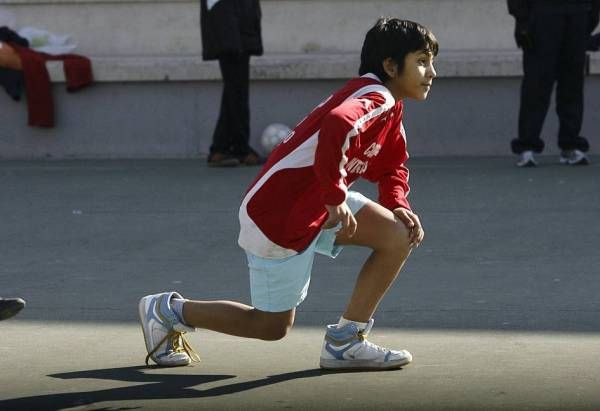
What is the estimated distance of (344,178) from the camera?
15.5 feet

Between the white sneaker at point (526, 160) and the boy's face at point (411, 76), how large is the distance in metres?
5.64

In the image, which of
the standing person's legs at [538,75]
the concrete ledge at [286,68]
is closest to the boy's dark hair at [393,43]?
the standing person's legs at [538,75]

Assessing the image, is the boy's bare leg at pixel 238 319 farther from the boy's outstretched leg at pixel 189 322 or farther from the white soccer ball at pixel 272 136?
the white soccer ball at pixel 272 136

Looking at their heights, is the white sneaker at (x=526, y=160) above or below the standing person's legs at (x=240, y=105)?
below

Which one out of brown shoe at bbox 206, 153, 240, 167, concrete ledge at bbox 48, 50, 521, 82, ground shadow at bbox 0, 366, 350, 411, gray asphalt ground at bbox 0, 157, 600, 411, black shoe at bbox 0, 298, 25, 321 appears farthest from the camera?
concrete ledge at bbox 48, 50, 521, 82

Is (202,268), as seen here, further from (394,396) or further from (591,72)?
(591,72)

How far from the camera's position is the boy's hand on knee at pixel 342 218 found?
4617 millimetres

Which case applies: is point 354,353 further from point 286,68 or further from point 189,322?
point 286,68

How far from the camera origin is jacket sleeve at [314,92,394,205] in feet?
15.1

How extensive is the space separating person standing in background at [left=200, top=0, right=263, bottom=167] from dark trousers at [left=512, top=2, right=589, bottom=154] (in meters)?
2.02

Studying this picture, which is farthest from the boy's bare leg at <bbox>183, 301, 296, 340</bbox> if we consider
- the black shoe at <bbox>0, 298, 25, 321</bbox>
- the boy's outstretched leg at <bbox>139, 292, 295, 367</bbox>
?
A: the black shoe at <bbox>0, 298, 25, 321</bbox>

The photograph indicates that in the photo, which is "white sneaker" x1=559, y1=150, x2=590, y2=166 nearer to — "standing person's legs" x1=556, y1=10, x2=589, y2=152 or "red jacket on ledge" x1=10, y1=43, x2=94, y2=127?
"standing person's legs" x1=556, y1=10, x2=589, y2=152

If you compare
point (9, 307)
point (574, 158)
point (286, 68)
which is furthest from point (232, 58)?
point (9, 307)

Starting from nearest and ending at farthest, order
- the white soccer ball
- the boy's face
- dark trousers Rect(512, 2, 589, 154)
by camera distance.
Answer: the boy's face → dark trousers Rect(512, 2, 589, 154) → the white soccer ball
